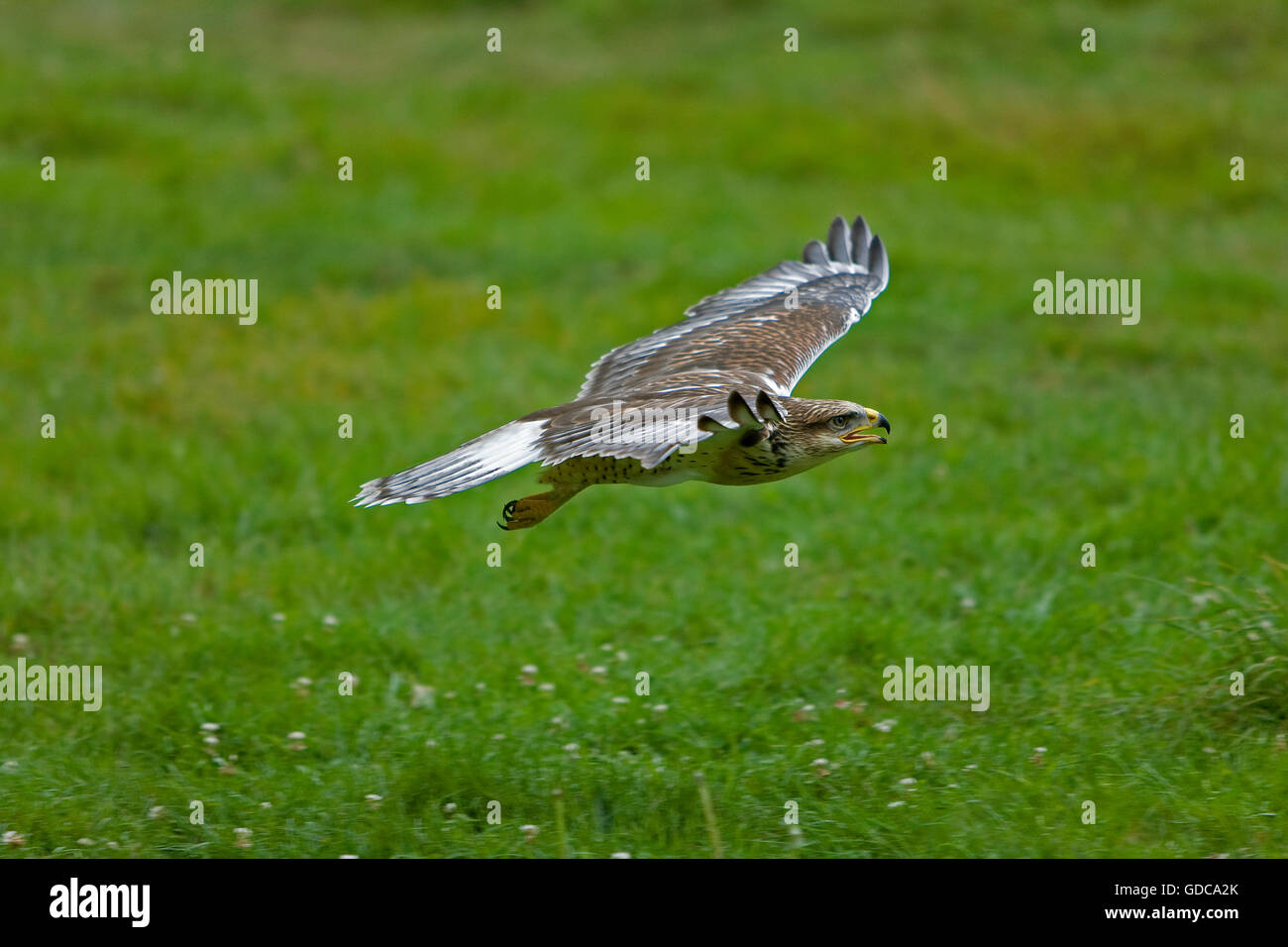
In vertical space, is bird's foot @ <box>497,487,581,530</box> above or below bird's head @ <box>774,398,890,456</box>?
below

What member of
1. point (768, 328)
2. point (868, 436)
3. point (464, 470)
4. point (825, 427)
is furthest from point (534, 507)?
point (768, 328)

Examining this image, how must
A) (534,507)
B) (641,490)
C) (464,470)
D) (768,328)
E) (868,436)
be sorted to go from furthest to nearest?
(641,490) → (768,328) → (534,507) → (868,436) → (464,470)

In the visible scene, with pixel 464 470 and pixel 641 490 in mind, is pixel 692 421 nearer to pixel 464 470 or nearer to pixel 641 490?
pixel 464 470

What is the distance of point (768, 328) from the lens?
647cm

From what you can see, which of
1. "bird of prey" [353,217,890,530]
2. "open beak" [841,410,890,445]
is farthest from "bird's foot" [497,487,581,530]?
"open beak" [841,410,890,445]

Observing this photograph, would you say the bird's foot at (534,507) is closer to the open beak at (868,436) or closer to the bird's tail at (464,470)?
the bird's tail at (464,470)

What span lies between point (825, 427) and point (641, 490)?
3412 millimetres

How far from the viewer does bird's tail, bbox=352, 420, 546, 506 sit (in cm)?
443

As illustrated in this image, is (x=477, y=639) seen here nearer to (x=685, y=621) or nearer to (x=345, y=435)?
(x=685, y=621)

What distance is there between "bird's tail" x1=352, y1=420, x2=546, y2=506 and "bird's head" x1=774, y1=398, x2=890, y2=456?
2.99 feet

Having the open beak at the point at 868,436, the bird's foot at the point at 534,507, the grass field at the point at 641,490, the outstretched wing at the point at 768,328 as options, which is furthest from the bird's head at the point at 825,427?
the grass field at the point at 641,490

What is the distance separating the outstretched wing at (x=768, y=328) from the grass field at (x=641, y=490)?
50.7 inches

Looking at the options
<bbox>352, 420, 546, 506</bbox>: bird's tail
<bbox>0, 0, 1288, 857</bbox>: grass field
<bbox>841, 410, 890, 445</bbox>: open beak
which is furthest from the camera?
<bbox>0, 0, 1288, 857</bbox>: grass field

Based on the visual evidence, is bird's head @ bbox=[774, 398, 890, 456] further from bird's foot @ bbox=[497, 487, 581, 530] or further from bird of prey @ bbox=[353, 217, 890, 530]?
bird's foot @ bbox=[497, 487, 581, 530]
